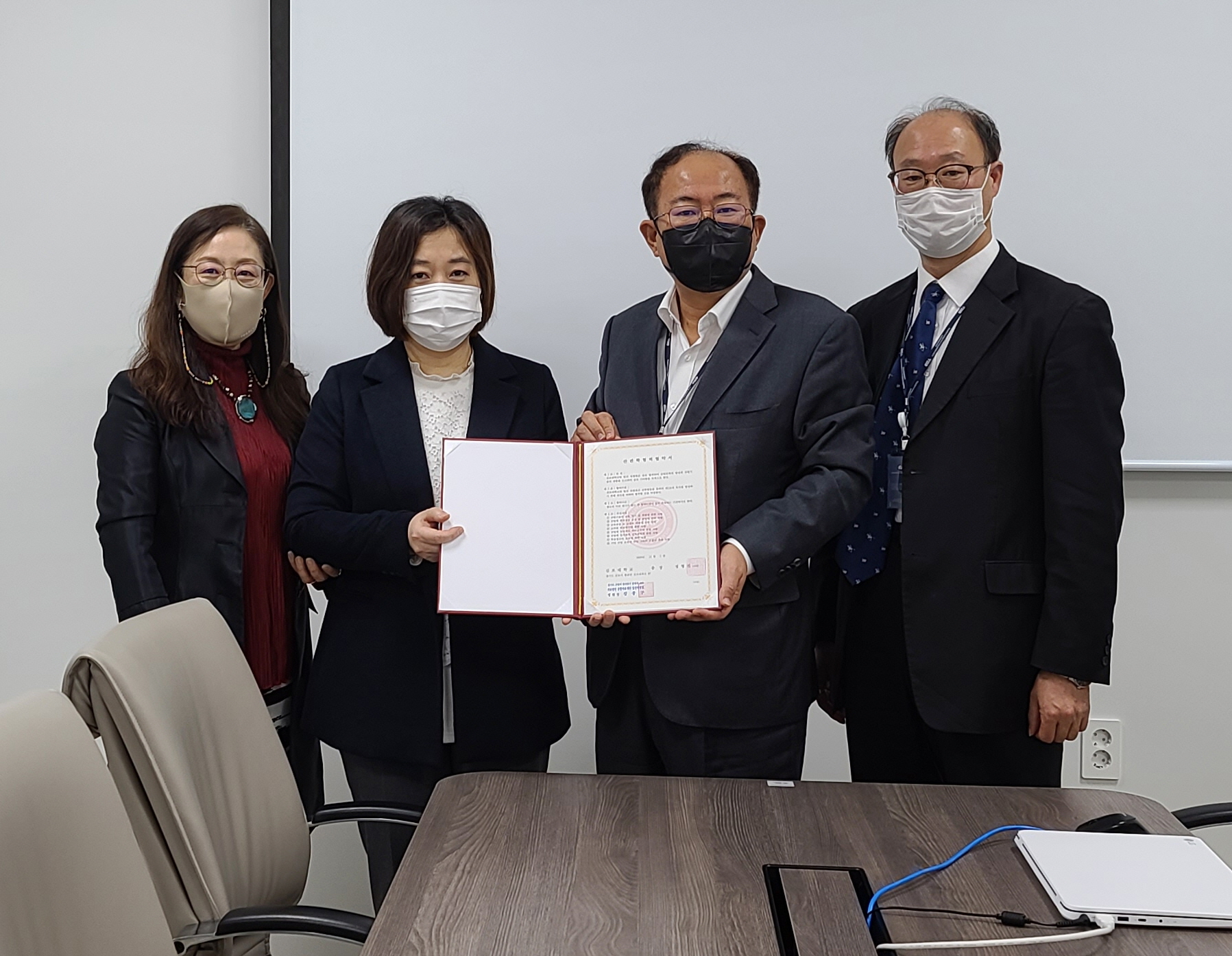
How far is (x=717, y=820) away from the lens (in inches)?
58.1

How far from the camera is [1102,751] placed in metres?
2.61

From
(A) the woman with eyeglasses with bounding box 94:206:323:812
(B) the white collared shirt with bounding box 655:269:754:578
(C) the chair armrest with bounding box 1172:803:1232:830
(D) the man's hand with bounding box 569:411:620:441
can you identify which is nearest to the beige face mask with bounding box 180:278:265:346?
(A) the woman with eyeglasses with bounding box 94:206:323:812

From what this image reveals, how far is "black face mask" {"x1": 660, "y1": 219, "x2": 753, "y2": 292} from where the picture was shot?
6.32ft

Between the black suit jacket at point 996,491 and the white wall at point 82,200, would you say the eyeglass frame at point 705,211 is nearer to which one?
the black suit jacket at point 996,491

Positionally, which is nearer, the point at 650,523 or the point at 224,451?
the point at 650,523

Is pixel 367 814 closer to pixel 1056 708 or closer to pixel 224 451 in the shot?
pixel 224 451

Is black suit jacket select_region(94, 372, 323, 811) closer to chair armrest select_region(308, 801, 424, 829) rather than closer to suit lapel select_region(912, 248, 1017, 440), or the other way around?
chair armrest select_region(308, 801, 424, 829)

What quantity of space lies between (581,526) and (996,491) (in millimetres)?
759

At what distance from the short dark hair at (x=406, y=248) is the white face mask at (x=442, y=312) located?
0.02 meters

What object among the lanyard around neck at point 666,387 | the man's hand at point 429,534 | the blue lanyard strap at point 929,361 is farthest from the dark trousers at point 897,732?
the man's hand at point 429,534

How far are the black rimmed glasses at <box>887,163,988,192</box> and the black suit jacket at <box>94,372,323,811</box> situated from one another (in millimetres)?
1408

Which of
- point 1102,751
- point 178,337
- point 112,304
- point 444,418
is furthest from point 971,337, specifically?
point 112,304

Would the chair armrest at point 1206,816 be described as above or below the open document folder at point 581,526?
below

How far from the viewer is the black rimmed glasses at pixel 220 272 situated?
81.3 inches
